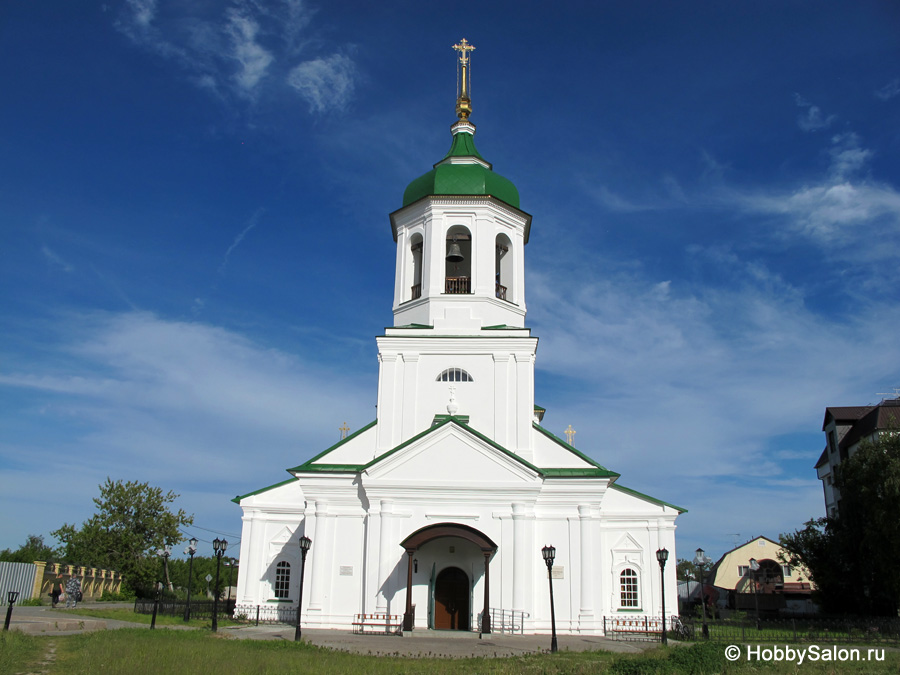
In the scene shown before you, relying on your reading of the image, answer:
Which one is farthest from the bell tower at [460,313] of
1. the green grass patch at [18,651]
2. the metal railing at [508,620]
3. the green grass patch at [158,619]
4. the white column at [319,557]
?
the green grass patch at [18,651]

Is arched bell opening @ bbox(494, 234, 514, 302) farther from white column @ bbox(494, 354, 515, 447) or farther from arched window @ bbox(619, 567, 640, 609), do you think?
arched window @ bbox(619, 567, 640, 609)

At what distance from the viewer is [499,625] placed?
22141 millimetres

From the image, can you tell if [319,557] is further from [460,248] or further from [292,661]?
[460,248]

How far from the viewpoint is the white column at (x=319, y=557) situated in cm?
2316

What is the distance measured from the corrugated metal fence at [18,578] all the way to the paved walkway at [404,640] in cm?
1254

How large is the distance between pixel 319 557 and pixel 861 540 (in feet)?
76.7

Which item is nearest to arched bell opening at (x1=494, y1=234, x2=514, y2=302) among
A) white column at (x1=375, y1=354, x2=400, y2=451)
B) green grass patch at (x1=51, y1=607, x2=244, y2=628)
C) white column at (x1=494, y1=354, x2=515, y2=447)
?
white column at (x1=494, y1=354, x2=515, y2=447)

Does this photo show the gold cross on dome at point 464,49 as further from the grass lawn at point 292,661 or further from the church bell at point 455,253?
the grass lawn at point 292,661

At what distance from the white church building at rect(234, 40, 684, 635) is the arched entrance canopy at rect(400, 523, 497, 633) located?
0.16 ft

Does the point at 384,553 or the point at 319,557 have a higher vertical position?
the point at 384,553

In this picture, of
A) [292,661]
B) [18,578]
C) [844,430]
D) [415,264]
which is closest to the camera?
[292,661]

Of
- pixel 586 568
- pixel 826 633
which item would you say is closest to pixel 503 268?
pixel 586 568

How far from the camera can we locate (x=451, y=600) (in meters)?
23.3

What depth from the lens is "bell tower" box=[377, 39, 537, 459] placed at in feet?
84.6
